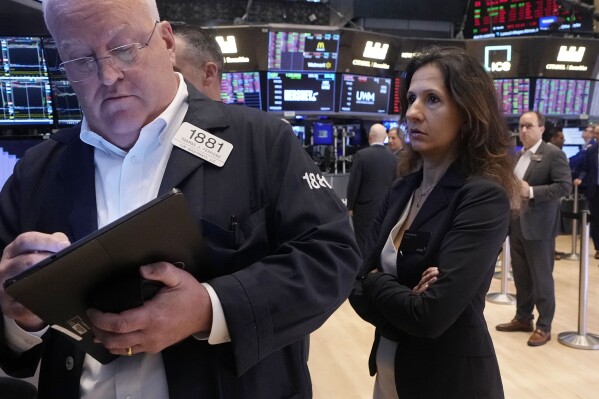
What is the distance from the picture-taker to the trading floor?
3.19 m

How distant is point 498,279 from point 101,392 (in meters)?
5.71

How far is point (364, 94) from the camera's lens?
7.12 m

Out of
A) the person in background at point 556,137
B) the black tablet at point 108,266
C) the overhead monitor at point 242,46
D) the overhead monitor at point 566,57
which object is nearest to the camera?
the black tablet at point 108,266

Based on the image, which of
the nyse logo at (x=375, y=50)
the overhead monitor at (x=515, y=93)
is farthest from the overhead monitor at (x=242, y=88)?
the overhead monitor at (x=515, y=93)

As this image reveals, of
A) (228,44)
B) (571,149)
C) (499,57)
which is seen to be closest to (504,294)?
(499,57)

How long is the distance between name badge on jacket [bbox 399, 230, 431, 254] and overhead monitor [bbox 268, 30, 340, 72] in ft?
17.6

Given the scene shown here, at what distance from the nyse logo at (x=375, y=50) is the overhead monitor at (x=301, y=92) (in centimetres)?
59

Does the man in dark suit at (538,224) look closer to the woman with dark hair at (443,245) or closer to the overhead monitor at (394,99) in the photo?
the woman with dark hair at (443,245)

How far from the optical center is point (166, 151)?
1.05 m

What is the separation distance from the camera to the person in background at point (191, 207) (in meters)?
0.88

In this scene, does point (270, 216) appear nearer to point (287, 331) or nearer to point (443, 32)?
point (287, 331)

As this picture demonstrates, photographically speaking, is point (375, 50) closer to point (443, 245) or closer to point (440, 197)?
point (440, 197)

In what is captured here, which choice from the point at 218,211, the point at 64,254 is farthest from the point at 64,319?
the point at 218,211

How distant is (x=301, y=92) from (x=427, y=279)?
552 centimetres
